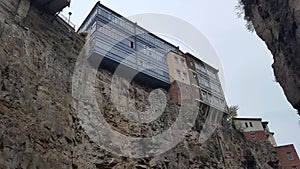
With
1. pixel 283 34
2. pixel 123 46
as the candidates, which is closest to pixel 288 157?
pixel 123 46

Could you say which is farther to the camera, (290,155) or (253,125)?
(253,125)

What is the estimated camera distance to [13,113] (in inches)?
584

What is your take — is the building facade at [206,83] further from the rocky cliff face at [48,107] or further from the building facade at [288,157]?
the building facade at [288,157]

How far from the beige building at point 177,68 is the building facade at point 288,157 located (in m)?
21.0

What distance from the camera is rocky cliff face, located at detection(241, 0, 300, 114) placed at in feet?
31.9

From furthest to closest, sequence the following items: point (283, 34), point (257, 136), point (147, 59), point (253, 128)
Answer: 1. point (253, 128)
2. point (257, 136)
3. point (147, 59)
4. point (283, 34)

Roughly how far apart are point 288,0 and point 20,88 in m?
14.2

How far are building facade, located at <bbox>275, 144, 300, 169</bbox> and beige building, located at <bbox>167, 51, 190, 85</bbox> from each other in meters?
21.0

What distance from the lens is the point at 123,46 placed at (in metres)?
29.6

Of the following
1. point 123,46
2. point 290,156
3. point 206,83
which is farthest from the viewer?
point 290,156

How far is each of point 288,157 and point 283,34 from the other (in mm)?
39820

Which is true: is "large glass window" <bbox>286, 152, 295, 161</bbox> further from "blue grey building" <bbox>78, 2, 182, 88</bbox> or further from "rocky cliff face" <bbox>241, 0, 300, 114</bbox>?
"rocky cliff face" <bbox>241, 0, 300, 114</bbox>

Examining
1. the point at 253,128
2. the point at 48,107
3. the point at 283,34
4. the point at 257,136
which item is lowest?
the point at 48,107

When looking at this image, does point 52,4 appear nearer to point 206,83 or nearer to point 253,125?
point 206,83
